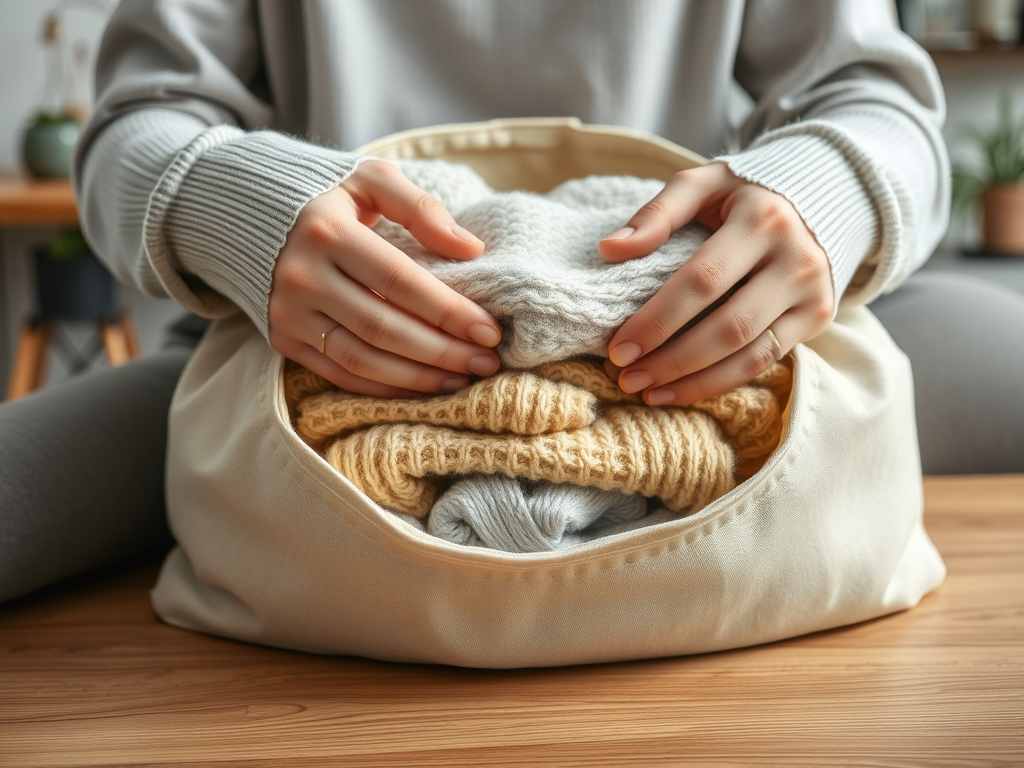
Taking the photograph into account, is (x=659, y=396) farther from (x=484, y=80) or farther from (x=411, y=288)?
(x=484, y=80)

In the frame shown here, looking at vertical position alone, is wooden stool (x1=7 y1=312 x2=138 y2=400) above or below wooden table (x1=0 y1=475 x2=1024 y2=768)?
below

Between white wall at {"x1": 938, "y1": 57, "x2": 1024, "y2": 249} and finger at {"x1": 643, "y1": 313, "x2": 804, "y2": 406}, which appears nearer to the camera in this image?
finger at {"x1": 643, "y1": 313, "x2": 804, "y2": 406}

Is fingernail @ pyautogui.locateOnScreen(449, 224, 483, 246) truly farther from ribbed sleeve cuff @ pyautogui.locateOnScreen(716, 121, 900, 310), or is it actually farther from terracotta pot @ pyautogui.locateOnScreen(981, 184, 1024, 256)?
terracotta pot @ pyautogui.locateOnScreen(981, 184, 1024, 256)

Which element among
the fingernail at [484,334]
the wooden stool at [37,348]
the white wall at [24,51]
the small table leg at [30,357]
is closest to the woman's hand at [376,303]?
the fingernail at [484,334]

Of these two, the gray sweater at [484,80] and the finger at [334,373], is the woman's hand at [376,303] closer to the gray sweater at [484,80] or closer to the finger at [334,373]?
the finger at [334,373]

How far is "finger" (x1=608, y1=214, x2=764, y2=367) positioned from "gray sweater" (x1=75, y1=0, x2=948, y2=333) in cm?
15

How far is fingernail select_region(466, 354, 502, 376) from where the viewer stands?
47cm

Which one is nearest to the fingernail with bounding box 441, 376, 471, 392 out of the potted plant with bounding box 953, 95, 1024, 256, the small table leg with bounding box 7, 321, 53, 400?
the small table leg with bounding box 7, 321, 53, 400

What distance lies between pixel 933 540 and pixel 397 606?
1.40 feet

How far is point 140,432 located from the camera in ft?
2.23

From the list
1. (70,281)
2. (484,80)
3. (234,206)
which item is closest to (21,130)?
(70,281)

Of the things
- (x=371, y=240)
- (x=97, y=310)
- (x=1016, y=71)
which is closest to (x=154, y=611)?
(x=371, y=240)

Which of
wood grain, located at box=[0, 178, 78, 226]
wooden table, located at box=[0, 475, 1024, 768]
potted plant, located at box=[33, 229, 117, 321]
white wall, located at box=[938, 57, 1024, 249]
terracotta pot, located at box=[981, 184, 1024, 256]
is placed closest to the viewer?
wooden table, located at box=[0, 475, 1024, 768]

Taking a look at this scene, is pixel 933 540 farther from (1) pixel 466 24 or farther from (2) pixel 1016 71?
(2) pixel 1016 71
